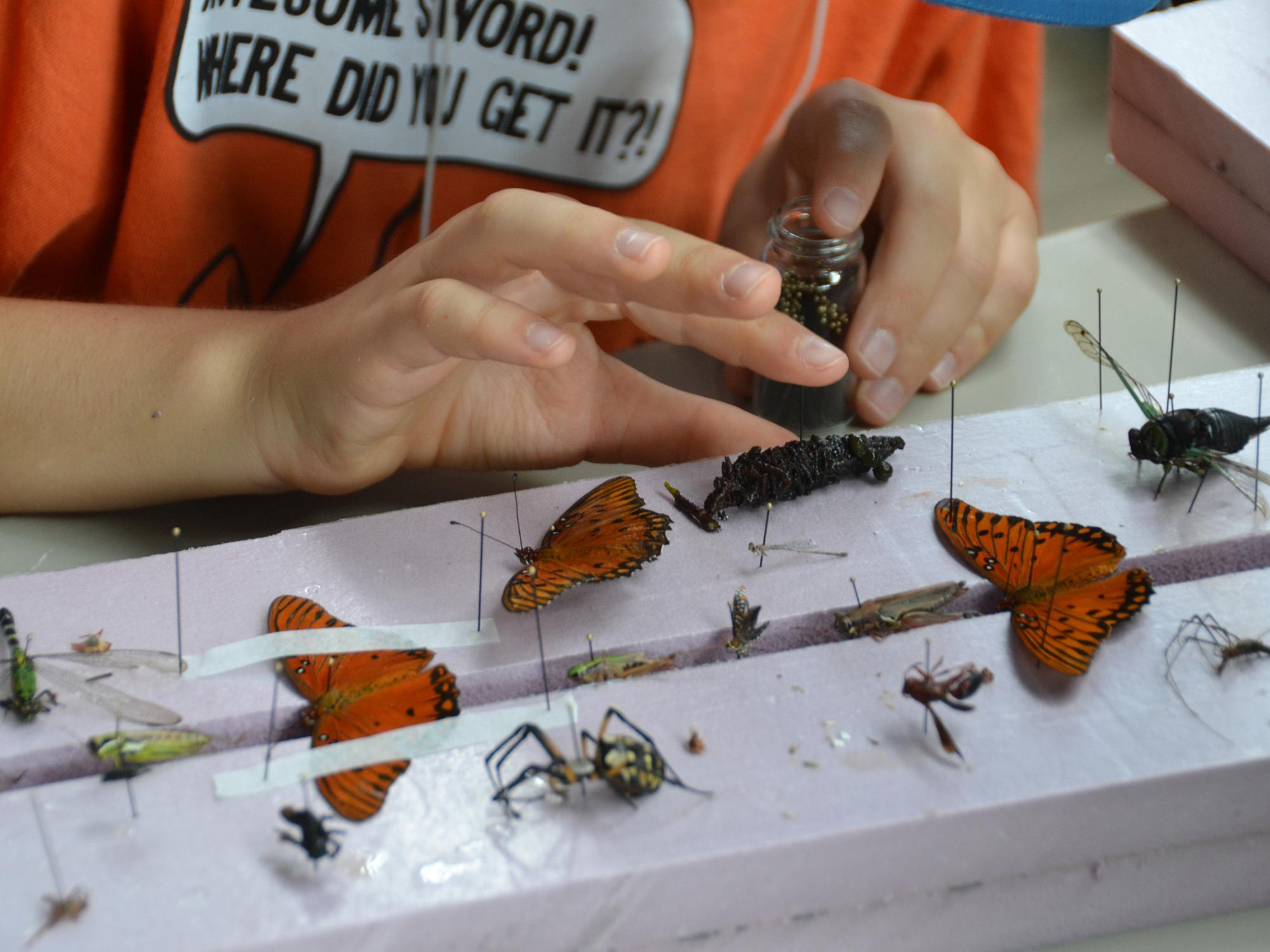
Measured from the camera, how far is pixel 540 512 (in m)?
0.81

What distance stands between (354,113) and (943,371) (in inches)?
31.8

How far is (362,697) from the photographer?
0.67 meters

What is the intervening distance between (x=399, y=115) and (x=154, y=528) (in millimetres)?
640

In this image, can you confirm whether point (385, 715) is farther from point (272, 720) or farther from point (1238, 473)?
point (1238, 473)

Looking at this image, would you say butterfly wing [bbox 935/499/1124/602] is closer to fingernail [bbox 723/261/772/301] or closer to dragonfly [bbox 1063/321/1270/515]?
dragonfly [bbox 1063/321/1270/515]

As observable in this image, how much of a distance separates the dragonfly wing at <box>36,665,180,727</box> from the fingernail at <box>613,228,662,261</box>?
0.43 meters

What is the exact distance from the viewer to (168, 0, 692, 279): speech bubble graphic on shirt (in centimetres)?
124

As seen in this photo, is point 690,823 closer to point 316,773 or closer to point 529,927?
point 529,927

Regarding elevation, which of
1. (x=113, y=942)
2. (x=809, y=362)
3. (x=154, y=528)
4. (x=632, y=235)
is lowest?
(x=154, y=528)

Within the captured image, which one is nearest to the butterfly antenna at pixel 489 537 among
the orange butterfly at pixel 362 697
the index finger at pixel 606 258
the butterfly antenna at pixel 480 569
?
the butterfly antenna at pixel 480 569

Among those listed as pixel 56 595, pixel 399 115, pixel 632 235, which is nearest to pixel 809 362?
pixel 632 235

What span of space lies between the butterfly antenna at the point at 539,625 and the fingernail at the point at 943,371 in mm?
646

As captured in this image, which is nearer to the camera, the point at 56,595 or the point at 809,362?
the point at 56,595

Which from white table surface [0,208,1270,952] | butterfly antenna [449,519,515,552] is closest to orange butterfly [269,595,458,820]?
butterfly antenna [449,519,515,552]
